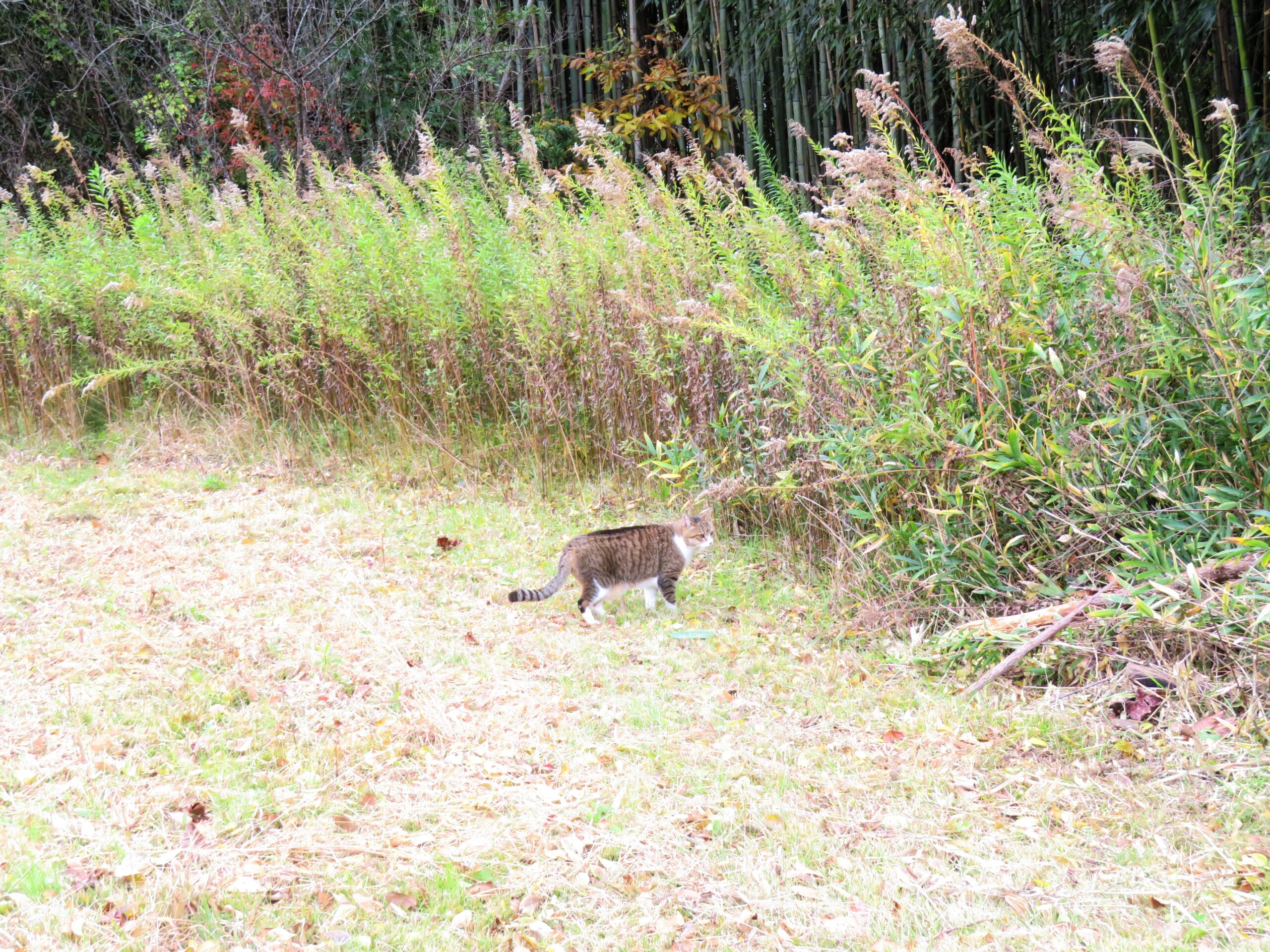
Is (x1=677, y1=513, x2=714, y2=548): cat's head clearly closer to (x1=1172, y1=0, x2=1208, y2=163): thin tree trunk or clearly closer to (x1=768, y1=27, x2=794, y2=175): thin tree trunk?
(x1=1172, y1=0, x2=1208, y2=163): thin tree trunk

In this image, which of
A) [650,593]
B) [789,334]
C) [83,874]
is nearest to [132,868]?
[83,874]

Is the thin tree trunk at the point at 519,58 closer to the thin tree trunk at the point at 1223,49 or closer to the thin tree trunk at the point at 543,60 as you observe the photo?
the thin tree trunk at the point at 543,60

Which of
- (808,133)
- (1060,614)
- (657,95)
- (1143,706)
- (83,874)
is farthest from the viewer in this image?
(657,95)

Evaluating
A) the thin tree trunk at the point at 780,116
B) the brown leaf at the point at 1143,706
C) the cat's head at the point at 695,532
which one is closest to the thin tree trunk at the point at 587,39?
the thin tree trunk at the point at 780,116

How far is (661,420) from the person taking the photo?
203 inches

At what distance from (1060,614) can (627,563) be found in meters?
1.55

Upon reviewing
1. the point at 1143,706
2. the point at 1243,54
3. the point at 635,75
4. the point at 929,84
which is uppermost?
the point at 635,75

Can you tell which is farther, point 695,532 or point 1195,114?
point 1195,114

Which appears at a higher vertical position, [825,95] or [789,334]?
[825,95]

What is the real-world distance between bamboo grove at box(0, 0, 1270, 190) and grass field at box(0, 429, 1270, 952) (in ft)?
10.7

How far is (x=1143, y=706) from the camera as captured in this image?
295 cm

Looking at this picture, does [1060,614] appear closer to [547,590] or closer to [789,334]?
[789,334]

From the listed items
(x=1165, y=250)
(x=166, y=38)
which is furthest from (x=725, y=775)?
(x=166, y=38)

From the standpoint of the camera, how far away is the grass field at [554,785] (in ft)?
7.23
